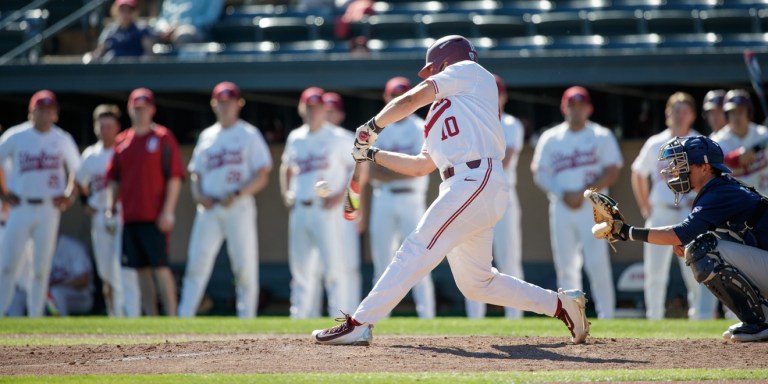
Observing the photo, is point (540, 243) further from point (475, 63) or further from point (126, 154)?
point (475, 63)

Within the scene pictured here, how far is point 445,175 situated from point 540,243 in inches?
297

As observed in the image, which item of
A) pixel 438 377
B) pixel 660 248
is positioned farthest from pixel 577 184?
pixel 438 377

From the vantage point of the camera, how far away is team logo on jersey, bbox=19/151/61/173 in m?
11.2

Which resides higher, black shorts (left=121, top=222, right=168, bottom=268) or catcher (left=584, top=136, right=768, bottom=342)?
black shorts (left=121, top=222, right=168, bottom=268)

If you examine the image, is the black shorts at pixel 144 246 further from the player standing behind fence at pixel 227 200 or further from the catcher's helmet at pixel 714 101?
the catcher's helmet at pixel 714 101

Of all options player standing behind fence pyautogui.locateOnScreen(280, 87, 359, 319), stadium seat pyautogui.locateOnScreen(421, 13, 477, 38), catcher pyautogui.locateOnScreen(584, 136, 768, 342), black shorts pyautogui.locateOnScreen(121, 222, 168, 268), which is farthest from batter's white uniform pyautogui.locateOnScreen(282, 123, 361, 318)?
catcher pyautogui.locateOnScreen(584, 136, 768, 342)

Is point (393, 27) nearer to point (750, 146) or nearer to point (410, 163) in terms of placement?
point (750, 146)

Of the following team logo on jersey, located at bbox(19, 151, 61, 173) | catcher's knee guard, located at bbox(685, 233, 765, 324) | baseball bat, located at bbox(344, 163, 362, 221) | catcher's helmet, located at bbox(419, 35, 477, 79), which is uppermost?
team logo on jersey, located at bbox(19, 151, 61, 173)

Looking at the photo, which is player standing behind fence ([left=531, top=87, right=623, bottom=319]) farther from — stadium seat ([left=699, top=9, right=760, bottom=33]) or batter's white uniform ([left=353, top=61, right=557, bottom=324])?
batter's white uniform ([left=353, top=61, right=557, bottom=324])

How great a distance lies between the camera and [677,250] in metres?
6.59

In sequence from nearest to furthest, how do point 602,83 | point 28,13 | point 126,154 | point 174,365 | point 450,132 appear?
point 174,365 → point 450,132 → point 126,154 → point 602,83 → point 28,13

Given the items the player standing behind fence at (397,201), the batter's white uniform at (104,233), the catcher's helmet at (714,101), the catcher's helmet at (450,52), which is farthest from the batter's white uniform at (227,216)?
the catcher's helmet at (450,52)

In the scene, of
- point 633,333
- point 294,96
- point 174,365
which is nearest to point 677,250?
point 633,333

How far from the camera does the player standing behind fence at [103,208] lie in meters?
11.6
